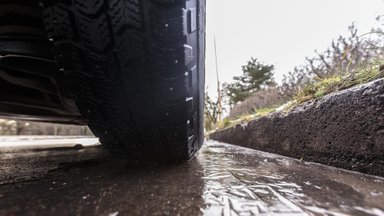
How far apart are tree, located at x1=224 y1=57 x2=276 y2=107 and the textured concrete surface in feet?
52.5

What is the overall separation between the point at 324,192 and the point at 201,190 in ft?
1.11

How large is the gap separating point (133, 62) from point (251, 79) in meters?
18.5

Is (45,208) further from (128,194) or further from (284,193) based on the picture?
(284,193)

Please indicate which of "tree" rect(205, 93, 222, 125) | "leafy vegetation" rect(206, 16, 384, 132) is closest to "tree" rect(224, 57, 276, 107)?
"tree" rect(205, 93, 222, 125)

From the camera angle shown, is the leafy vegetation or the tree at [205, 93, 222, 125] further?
the tree at [205, 93, 222, 125]

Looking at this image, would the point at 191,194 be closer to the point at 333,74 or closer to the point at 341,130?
the point at 341,130

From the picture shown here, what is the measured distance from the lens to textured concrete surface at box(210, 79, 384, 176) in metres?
0.82

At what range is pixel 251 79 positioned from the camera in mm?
18359

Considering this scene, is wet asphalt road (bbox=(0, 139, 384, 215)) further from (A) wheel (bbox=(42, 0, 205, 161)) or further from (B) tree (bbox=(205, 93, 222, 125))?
(B) tree (bbox=(205, 93, 222, 125))

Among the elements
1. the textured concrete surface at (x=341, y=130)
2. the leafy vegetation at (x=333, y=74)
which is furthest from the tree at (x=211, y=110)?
the textured concrete surface at (x=341, y=130)

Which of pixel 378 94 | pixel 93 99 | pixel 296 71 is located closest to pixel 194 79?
pixel 93 99

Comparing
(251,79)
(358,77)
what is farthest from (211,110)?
(358,77)

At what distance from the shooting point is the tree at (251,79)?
57.7ft

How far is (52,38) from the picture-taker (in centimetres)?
65
